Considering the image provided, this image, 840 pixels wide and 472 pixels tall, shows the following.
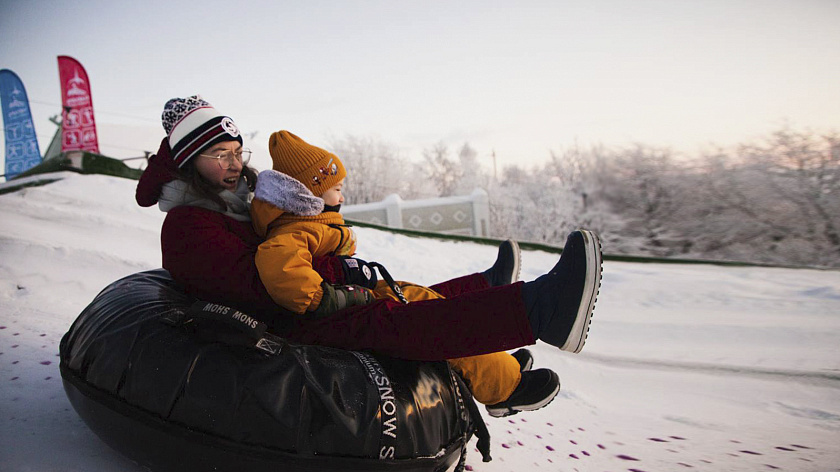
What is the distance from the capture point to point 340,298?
4.39 ft

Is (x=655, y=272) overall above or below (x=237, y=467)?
below

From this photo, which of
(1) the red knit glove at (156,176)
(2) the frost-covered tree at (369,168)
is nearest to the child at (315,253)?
(1) the red knit glove at (156,176)

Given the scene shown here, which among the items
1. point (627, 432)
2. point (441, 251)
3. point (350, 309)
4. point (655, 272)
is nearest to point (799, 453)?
point (627, 432)

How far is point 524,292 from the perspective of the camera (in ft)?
3.84

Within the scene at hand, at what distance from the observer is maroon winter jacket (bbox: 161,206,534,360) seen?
1172mm

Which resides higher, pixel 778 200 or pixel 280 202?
pixel 280 202

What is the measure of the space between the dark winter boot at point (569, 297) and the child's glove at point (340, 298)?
46cm

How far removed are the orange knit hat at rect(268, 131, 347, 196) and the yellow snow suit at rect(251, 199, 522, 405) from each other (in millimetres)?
108

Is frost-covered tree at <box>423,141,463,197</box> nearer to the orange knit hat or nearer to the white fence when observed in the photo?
the white fence

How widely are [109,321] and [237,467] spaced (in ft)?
1.71

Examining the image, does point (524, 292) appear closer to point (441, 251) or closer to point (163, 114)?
point (163, 114)

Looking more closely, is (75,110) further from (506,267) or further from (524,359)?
(524,359)

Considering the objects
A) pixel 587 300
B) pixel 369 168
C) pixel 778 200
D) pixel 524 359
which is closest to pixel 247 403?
pixel 587 300

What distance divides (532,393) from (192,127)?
3.99 feet
